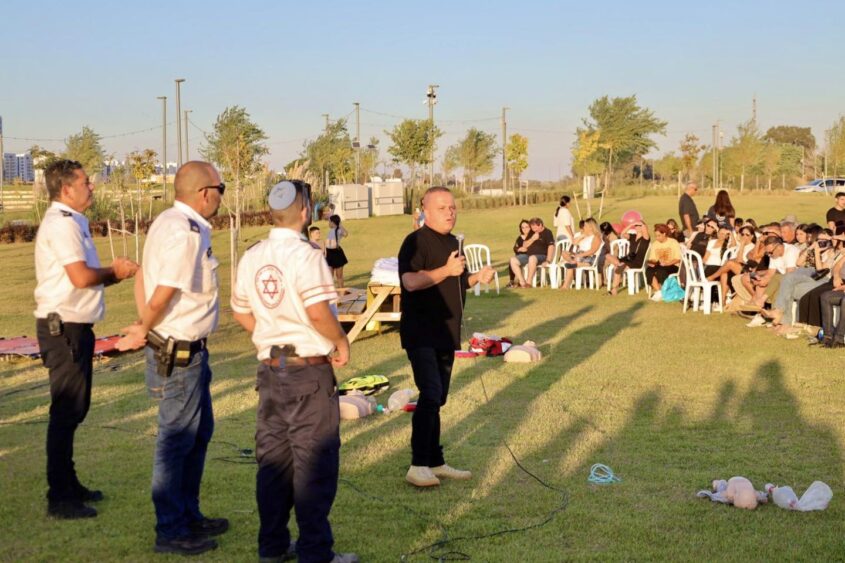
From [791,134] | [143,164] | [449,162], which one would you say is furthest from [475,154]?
[791,134]

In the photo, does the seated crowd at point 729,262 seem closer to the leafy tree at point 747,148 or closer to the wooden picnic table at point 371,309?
the wooden picnic table at point 371,309

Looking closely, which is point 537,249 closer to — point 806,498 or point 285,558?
point 806,498

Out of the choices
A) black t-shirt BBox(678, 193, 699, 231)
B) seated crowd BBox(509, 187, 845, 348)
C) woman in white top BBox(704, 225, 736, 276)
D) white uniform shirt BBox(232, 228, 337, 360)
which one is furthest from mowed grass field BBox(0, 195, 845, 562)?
black t-shirt BBox(678, 193, 699, 231)

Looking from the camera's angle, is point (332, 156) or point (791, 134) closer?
point (332, 156)

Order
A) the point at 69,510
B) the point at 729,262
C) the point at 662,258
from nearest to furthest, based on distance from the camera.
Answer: the point at 69,510, the point at 729,262, the point at 662,258

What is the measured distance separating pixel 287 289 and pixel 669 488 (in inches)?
121

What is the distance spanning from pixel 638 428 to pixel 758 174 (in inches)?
2919

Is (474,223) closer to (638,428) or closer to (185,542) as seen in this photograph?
(638,428)

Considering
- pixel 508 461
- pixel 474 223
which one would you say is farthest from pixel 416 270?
pixel 474 223

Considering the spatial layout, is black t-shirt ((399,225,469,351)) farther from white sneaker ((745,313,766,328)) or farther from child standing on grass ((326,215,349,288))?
child standing on grass ((326,215,349,288))

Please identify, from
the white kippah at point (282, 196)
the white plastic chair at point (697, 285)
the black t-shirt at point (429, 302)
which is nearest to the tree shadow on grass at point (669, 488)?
the black t-shirt at point (429, 302)

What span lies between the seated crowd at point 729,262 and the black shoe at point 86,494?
9.02 metres

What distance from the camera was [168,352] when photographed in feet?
16.3

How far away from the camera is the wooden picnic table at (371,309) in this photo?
12.4 meters
